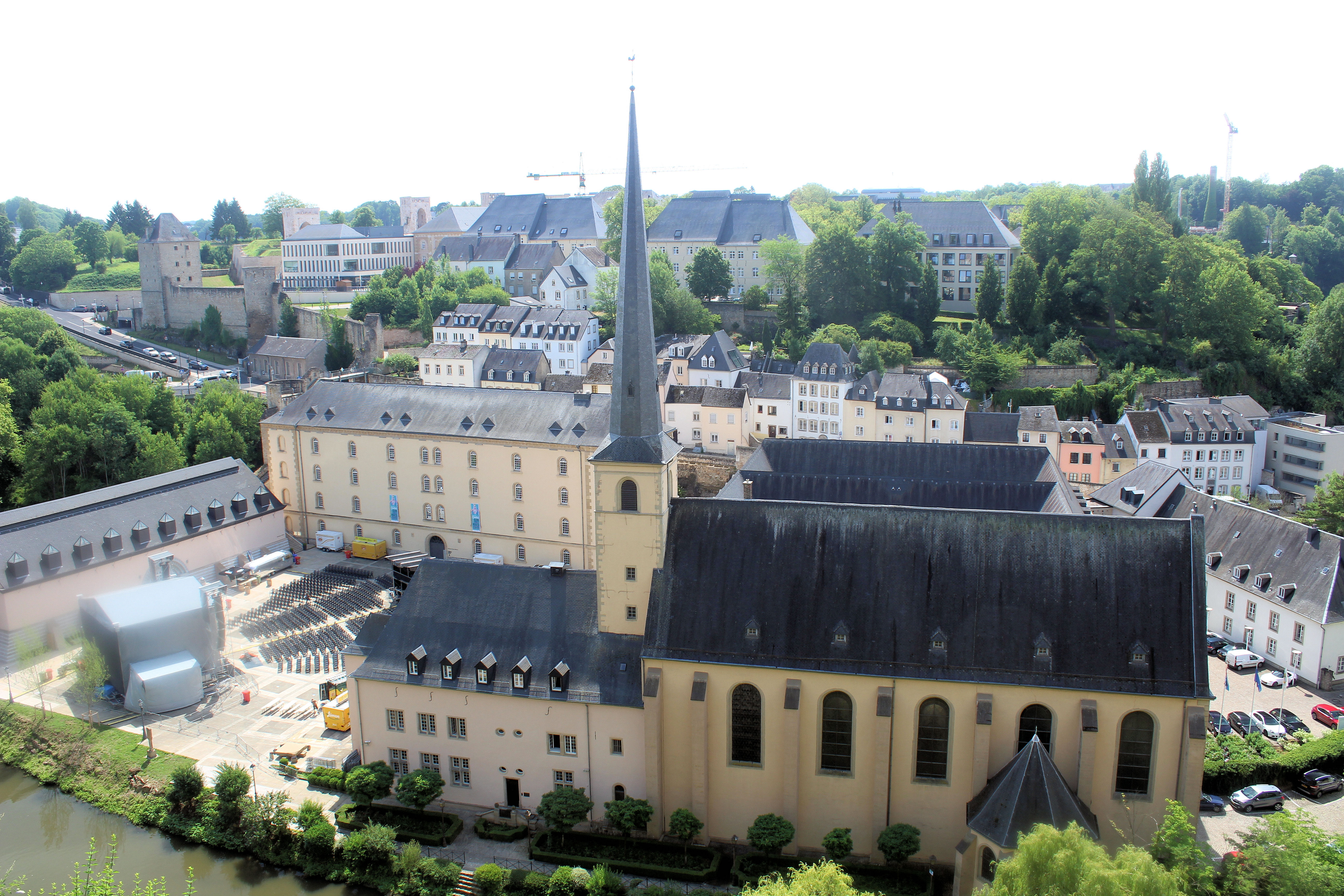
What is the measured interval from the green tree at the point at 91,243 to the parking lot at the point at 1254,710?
152 metres

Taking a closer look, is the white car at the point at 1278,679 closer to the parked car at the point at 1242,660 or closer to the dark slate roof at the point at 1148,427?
the parked car at the point at 1242,660

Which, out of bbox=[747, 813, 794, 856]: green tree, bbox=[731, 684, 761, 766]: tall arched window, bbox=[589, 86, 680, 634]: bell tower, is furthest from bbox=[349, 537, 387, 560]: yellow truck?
bbox=[747, 813, 794, 856]: green tree

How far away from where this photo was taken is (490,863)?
32.3 m

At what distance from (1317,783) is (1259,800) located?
3.30 m

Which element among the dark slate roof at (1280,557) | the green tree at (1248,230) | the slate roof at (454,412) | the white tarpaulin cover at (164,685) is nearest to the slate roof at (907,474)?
the dark slate roof at (1280,557)

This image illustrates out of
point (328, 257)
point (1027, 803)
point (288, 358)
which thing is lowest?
point (1027, 803)

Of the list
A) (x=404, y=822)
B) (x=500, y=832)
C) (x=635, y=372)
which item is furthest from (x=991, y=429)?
(x=404, y=822)

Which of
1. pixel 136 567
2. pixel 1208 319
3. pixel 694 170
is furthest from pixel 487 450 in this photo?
pixel 694 170

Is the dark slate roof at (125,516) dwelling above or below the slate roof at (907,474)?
below

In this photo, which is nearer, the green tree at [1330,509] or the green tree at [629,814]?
the green tree at [629,814]

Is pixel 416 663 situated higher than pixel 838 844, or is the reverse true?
pixel 416 663

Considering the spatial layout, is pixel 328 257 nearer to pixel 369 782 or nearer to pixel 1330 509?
pixel 369 782

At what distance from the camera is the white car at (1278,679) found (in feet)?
150

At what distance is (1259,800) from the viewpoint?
116 feet
